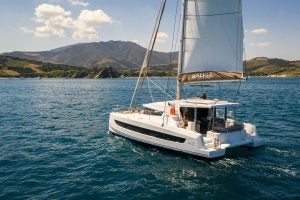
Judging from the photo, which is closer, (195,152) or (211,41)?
(195,152)

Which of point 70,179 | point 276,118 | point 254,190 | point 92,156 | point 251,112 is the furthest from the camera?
point 251,112

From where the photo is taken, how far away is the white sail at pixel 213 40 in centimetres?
2317

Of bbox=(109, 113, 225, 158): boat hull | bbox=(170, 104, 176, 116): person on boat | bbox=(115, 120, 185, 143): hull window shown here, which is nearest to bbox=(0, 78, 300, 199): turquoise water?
bbox=(109, 113, 225, 158): boat hull

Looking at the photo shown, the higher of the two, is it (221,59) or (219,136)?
(221,59)

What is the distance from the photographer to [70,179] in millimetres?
18453

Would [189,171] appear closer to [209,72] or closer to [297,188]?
[297,188]

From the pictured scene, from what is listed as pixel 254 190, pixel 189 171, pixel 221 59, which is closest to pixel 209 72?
pixel 221 59

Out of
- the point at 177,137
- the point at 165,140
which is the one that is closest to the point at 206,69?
the point at 177,137


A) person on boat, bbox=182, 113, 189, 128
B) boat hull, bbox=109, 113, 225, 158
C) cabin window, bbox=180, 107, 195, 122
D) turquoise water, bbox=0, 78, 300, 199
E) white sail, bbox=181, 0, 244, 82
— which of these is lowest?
turquoise water, bbox=0, 78, 300, 199

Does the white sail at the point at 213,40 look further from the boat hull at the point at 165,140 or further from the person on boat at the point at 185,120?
the boat hull at the point at 165,140

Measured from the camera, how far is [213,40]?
23.7m

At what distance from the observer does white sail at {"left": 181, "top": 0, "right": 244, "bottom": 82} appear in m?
23.2

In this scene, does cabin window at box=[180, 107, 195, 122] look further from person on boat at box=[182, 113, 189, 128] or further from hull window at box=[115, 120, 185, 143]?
hull window at box=[115, 120, 185, 143]

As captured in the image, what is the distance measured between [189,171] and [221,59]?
884 centimetres
